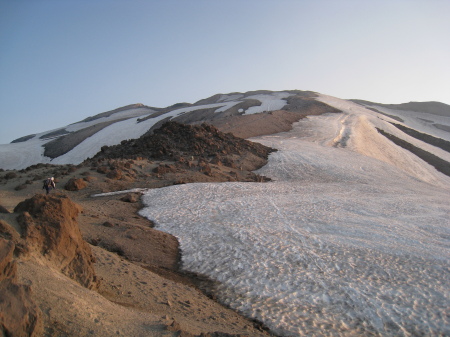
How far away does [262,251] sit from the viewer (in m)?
10.4

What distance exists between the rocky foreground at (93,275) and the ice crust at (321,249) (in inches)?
29.9

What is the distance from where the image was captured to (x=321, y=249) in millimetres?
10773

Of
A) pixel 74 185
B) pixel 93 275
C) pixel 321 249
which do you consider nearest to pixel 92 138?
pixel 74 185

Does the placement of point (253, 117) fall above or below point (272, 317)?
A: above

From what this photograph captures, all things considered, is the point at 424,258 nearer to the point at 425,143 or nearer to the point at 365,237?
the point at 365,237

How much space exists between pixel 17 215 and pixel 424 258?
32.3 feet

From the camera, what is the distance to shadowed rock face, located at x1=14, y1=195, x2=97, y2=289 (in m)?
6.32

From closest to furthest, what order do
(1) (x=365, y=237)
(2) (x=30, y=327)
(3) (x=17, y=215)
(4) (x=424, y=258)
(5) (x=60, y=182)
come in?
1. (2) (x=30, y=327)
2. (3) (x=17, y=215)
3. (4) (x=424, y=258)
4. (1) (x=365, y=237)
5. (5) (x=60, y=182)

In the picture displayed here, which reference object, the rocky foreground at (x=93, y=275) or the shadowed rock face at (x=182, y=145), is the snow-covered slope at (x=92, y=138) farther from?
the rocky foreground at (x=93, y=275)

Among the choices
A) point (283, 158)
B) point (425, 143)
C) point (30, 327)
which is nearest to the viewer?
point (30, 327)

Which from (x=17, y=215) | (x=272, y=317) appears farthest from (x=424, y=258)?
(x=17, y=215)

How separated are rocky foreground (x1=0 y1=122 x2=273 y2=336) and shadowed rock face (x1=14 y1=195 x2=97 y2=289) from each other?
0.05 feet

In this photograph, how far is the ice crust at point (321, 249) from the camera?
7594mm

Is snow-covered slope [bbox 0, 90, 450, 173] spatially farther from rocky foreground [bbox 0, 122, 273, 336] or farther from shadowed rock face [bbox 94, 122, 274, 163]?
rocky foreground [bbox 0, 122, 273, 336]
